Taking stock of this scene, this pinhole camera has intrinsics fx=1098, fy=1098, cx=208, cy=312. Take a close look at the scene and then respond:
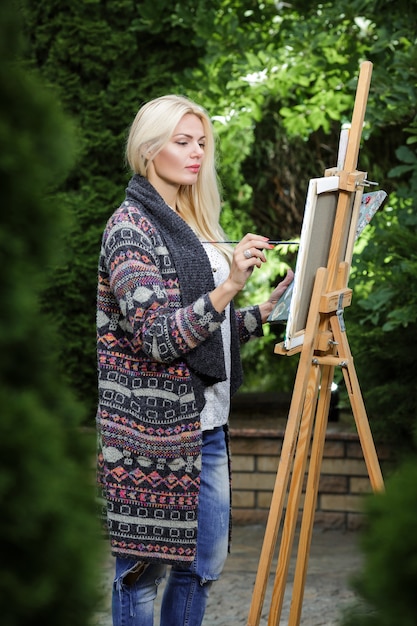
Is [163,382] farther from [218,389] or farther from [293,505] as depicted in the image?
[293,505]

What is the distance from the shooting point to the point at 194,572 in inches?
115

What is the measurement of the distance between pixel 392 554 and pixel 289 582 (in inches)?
137

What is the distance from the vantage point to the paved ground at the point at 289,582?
421cm

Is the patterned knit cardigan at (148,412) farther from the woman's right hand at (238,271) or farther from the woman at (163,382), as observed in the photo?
the woman's right hand at (238,271)

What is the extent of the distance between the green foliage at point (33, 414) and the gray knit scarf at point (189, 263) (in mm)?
1297

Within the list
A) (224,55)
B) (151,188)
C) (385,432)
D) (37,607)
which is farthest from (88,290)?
(37,607)

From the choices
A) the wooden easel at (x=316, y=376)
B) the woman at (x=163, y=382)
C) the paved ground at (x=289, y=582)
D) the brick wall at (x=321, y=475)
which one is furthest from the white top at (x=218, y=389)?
the brick wall at (x=321, y=475)

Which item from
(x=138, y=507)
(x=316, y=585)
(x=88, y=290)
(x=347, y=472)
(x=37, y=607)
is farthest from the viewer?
Result: (x=88, y=290)

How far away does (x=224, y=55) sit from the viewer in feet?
19.1

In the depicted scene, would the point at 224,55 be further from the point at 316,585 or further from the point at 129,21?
the point at 316,585

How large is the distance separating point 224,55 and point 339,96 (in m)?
0.65

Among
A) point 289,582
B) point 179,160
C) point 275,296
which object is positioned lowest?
point 289,582

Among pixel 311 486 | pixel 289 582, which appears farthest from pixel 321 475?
pixel 311 486

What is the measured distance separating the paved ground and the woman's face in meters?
1.48
